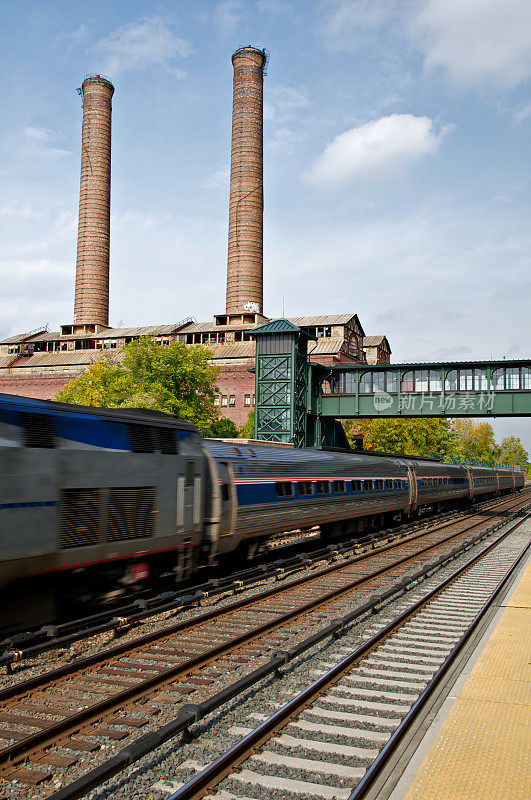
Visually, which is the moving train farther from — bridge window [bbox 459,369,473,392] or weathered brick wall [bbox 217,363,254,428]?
weathered brick wall [bbox 217,363,254,428]

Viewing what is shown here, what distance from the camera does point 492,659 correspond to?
9.49 meters

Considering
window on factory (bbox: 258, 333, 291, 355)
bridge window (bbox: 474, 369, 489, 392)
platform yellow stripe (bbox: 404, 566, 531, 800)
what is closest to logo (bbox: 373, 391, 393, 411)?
bridge window (bbox: 474, 369, 489, 392)

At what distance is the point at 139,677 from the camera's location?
8812 mm

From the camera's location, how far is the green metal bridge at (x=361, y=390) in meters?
45.8

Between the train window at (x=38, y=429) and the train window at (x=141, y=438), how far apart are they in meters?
2.04

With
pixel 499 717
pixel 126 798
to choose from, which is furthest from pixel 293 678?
pixel 126 798

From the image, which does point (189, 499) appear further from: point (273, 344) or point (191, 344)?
point (191, 344)

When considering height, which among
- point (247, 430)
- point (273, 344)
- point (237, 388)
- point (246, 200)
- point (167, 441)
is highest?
point (246, 200)

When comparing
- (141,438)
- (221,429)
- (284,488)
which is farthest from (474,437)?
(141,438)

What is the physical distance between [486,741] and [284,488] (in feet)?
41.4

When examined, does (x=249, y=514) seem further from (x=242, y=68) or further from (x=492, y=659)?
(x=242, y=68)

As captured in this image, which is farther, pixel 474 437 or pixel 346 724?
pixel 474 437

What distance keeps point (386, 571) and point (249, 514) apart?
433cm

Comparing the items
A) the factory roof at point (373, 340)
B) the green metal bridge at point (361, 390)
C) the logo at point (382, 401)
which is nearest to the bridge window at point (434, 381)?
the green metal bridge at point (361, 390)
